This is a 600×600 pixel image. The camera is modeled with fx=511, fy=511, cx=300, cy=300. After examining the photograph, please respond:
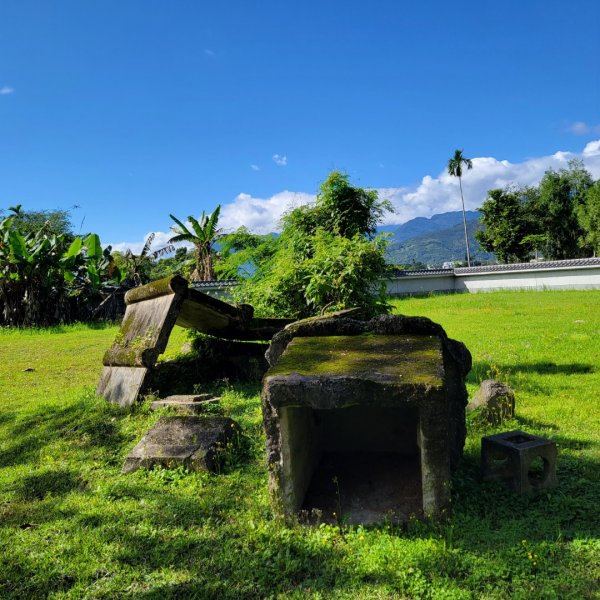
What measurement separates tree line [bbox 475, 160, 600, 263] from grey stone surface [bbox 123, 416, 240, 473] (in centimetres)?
3692

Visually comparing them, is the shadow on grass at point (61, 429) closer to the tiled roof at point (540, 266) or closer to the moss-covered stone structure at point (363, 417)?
the moss-covered stone structure at point (363, 417)

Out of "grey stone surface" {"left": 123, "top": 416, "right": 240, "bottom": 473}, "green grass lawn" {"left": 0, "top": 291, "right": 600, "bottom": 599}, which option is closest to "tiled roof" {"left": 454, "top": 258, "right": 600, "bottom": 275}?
"green grass lawn" {"left": 0, "top": 291, "right": 600, "bottom": 599}

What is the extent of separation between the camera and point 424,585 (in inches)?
111

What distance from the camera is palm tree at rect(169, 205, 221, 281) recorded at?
28750 mm

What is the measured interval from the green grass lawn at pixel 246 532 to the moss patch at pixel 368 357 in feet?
3.32

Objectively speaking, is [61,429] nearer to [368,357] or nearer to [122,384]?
[122,384]

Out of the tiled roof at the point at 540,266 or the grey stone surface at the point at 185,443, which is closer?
the grey stone surface at the point at 185,443

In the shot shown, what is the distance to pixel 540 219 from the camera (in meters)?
39.4

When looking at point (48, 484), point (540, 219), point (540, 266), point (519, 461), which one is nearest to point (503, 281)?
point (540, 266)

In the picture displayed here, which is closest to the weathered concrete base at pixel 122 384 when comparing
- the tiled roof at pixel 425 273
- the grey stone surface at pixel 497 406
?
the grey stone surface at pixel 497 406

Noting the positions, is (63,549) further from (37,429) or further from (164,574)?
(37,429)

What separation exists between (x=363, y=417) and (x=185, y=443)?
1.69 meters

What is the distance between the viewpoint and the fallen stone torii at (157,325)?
21.7ft

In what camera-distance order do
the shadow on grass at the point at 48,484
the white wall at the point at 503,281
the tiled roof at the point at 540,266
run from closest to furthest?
the shadow on grass at the point at 48,484, the white wall at the point at 503,281, the tiled roof at the point at 540,266
